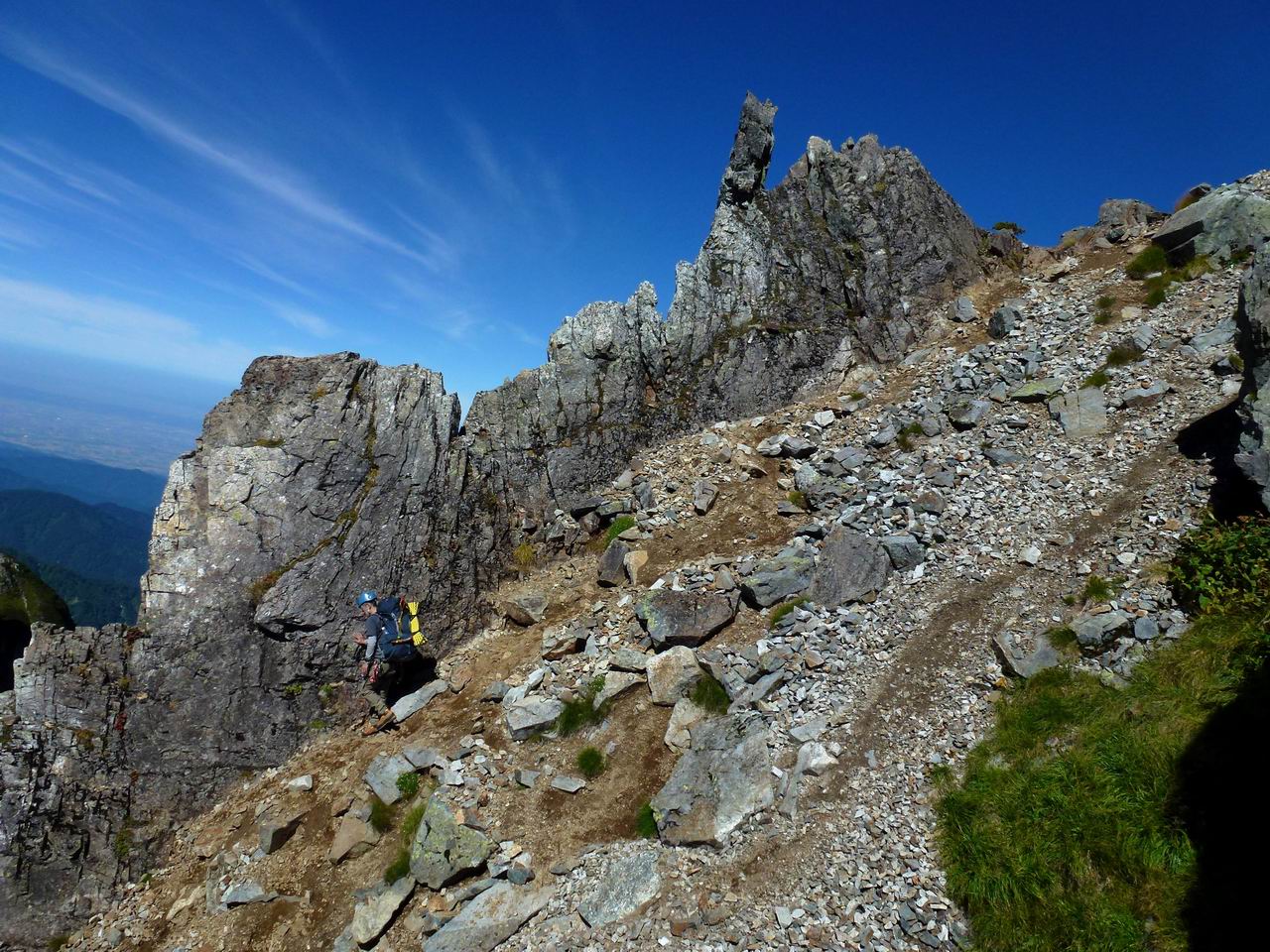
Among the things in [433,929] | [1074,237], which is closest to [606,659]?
[433,929]

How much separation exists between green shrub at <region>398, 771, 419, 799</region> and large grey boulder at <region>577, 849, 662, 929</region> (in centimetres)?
558

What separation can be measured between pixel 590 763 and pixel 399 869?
459 cm

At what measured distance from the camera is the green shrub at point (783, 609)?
14.4 metres

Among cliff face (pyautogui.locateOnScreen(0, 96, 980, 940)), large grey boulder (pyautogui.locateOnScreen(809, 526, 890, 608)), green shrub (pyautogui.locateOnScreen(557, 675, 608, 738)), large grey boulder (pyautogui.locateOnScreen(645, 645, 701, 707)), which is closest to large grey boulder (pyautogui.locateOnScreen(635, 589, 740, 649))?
large grey boulder (pyautogui.locateOnScreen(645, 645, 701, 707))

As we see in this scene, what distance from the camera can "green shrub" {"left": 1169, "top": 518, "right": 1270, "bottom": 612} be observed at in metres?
10.4

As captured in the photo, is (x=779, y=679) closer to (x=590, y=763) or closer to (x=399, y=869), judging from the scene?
(x=590, y=763)

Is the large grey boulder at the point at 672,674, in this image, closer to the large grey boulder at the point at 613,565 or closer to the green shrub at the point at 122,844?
the large grey boulder at the point at 613,565

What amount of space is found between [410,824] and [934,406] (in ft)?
66.8

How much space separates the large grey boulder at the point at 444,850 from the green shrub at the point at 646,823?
321cm

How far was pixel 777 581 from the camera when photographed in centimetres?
1524

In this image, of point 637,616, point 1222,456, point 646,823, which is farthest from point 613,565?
point 1222,456

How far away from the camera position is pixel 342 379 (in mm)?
18797

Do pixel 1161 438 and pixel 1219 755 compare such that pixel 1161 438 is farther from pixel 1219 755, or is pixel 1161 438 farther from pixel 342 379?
pixel 342 379

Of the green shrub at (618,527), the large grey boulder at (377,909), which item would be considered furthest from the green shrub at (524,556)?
the large grey boulder at (377,909)
